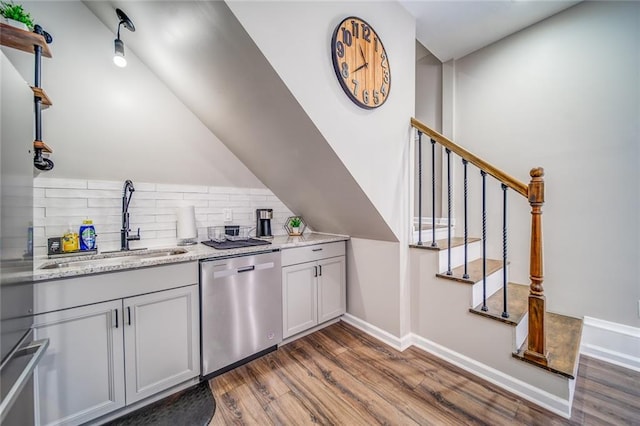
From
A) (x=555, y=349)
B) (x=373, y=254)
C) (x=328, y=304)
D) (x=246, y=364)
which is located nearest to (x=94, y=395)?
A: (x=246, y=364)

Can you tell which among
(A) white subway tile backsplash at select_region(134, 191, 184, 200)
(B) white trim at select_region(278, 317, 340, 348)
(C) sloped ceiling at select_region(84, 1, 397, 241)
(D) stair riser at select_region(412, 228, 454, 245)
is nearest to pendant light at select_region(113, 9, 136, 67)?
(C) sloped ceiling at select_region(84, 1, 397, 241)

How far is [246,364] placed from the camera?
6.41 ft

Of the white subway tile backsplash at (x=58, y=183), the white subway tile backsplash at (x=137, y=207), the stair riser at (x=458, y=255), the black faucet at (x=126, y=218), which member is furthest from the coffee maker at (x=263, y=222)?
the stair riser at (x=458, y=255)

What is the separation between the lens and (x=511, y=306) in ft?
6.28

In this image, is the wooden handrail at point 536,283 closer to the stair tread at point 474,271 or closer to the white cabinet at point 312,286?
the stair tread at point 474,271

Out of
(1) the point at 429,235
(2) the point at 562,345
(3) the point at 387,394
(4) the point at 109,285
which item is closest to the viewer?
(4) the point at 109,285

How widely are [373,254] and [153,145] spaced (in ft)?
6.92

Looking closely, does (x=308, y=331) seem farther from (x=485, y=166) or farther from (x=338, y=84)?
(x=338, y=84)

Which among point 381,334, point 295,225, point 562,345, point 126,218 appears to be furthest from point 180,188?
point 562,345

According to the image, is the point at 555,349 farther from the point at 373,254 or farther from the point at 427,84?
the point at 427,84

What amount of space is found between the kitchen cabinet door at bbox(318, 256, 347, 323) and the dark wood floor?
0.43m

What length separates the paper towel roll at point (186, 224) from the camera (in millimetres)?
2160

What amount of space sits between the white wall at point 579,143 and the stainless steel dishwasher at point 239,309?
89.8 inches

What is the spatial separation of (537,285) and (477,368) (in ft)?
2.42
